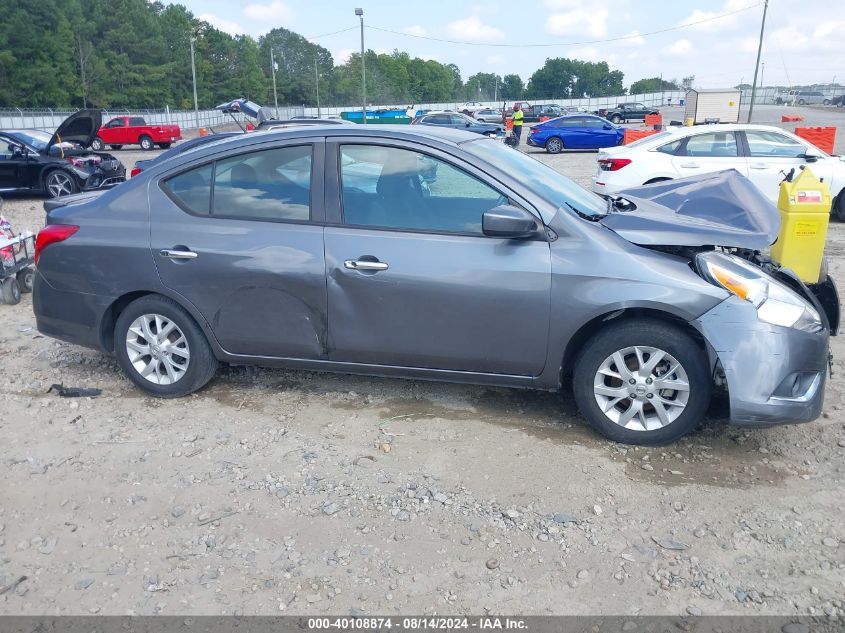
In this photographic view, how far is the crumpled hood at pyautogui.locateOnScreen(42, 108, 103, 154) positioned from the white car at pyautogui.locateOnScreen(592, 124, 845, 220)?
32.1 feet

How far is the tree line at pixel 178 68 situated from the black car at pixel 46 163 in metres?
44.1

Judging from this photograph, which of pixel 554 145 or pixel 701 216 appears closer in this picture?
pixel 701 216

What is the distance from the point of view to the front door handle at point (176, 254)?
14.5ft

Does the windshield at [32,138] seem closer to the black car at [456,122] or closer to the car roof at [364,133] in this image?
the car roof at [364,133]

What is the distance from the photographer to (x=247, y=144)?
4496 mm

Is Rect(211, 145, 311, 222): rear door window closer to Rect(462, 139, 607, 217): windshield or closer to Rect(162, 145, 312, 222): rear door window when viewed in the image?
Rect(162, 145, 312, 222): rear door window

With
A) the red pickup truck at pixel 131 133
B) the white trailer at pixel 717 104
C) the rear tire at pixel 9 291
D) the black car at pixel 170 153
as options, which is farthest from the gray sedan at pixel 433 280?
the white trailer at pixel 717 104

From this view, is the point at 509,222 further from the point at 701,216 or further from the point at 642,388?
the point at 701,216

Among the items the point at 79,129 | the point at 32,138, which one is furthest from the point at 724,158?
the point at 32,138

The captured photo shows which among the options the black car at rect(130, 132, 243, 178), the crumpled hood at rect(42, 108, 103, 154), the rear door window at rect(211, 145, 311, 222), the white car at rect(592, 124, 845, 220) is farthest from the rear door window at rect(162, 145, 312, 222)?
the crumpled hood at rect(42, 108, 103, 154)

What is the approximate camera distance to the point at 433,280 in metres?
4.04

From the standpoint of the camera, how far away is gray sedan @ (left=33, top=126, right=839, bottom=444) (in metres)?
3.79

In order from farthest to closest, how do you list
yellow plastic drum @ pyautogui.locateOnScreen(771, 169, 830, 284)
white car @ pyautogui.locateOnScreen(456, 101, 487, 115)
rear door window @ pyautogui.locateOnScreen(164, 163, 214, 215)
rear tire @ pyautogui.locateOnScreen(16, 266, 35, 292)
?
white car @ pyautogui.locateOnScreen(456, 101, 487, 115)
rear tire @ pyautogui.locateOnScreen(16, 266, 35, 292)
yellow plastic drum @ pyautogui.locateOnScreen(771, 169, 830, 284)
rear door window @ pyautogui.locateOnScreen(164, 163, 214, 215)

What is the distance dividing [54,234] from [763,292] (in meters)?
4.39
